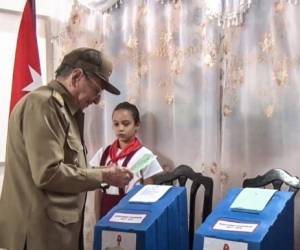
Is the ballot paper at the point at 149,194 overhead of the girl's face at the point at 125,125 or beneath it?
beneath

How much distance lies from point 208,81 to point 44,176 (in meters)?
1.16

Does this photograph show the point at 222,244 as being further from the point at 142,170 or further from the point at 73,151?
the point at 142,170

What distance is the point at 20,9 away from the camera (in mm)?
3180

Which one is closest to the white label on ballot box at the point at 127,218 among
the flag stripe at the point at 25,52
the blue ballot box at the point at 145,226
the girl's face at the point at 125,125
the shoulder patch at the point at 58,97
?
the blue ballot box at the point at 145,226

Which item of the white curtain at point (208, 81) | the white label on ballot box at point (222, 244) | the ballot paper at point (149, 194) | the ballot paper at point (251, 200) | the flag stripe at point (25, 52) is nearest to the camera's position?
the white label on ballot box at point (222, 244)

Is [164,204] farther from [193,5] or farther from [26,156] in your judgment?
[193,5]

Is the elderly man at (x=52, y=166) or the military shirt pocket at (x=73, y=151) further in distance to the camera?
the military shirt pocket at (x=73, y=151)

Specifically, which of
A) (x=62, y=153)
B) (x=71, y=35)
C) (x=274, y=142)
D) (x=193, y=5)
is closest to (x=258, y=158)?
(x=274, y=142)

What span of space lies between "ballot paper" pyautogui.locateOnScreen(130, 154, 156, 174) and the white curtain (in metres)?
0.14

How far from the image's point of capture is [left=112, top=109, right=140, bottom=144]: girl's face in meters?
2.81

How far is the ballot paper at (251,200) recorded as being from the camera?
1802 mm

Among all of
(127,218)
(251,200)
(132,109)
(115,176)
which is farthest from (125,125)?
(251,200)

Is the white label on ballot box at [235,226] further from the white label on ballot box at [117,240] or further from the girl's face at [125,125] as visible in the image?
the girl's face at [125,125]

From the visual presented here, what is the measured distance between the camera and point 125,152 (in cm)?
279
